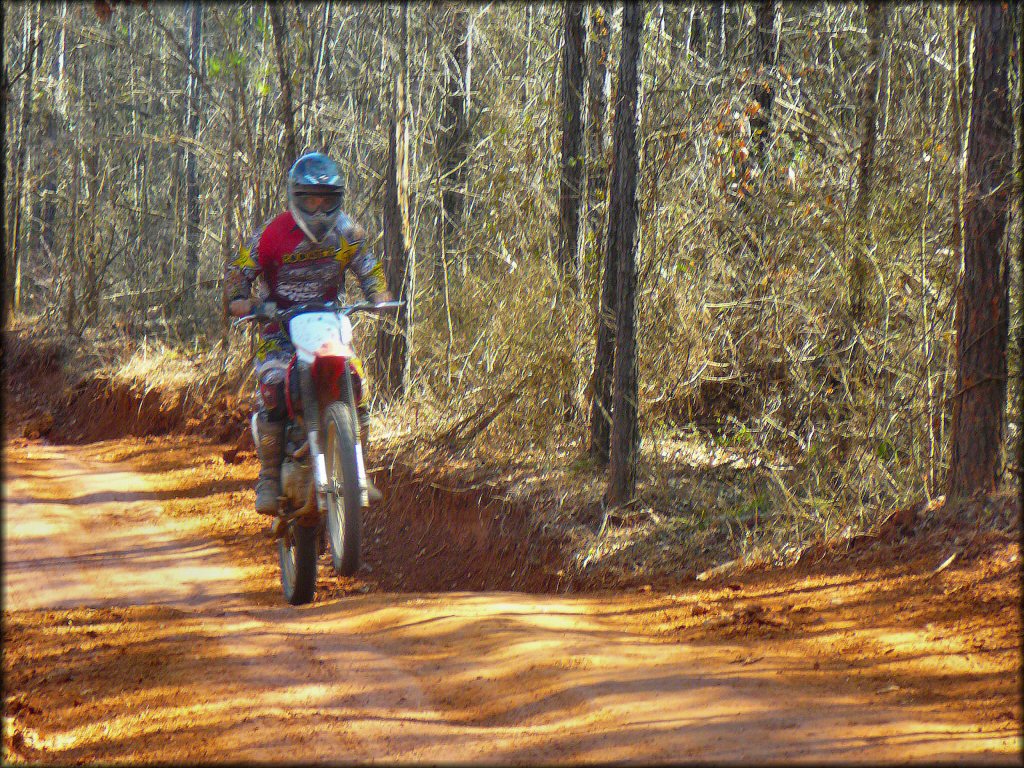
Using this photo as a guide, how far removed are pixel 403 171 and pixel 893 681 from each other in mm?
8266

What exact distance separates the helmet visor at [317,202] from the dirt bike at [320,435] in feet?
1.90

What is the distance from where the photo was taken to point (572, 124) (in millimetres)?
10062

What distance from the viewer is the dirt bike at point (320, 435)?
19.7 feet

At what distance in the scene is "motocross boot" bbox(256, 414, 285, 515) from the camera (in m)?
6.73

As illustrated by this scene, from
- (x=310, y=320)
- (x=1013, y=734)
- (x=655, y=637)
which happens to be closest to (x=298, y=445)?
(x=310, y=320)

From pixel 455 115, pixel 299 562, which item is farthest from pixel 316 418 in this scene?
pixel 455 115

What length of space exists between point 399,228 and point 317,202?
5.14 m

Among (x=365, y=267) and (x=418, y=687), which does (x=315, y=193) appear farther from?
(x=418, y=687)

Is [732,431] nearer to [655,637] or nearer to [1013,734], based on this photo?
[655,637]

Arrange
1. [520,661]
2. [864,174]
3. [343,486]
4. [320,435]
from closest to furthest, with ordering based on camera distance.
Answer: [520,661]
[343,486]
[320,435]
[864,174]

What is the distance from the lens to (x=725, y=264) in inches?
363

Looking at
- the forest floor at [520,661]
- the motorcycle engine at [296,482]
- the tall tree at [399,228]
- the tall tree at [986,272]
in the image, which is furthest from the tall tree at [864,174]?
the tall tree at [399,228]

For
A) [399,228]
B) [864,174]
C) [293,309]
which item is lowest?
[293,309]

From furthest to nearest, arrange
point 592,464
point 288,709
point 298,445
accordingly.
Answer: point 592,464, point 298,445, point 288,709
